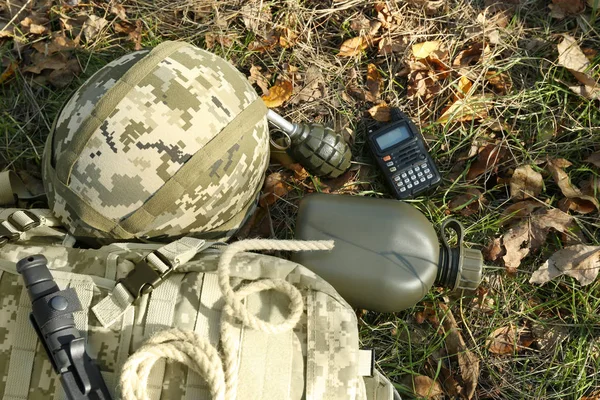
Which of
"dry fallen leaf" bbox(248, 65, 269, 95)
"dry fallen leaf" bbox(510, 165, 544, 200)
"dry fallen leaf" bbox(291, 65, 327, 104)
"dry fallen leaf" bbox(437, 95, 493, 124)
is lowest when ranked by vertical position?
"dry fallen leaf" bbox(510, 165, 544, 200)

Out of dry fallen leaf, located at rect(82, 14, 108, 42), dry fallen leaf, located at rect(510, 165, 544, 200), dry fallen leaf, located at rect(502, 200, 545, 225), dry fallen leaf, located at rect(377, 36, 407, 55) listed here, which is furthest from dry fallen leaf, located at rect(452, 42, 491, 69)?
dry fallen leaf, located at rect(82, 14, 108, 42)

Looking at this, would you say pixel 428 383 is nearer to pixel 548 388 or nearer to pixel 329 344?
pixel 548 388

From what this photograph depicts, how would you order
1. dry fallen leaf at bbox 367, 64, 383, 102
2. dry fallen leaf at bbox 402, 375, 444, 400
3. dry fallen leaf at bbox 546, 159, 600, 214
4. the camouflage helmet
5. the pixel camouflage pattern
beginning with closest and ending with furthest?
the pixel camouflage pattern
the camouflage helmet
dry fallen leaf at bbox 402, 375, 444, 400
dry fallen leaf at bbox 546, 159, 600, 214
dry fallen leaf at bbox 367, 64, 383, 102

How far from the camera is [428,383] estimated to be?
88.9 inches

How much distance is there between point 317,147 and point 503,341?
1.24 meters

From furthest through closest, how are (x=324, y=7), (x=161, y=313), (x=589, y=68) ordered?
(x=324, y=7)
(x=589, y=68)
(x=161, y=313)

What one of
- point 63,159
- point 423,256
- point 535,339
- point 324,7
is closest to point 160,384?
point 63,159

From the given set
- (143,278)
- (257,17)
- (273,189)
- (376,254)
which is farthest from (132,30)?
(376,254)

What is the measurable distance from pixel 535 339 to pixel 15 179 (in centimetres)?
242

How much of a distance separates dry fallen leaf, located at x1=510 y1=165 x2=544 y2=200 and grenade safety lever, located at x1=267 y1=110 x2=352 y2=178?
0.80 metres

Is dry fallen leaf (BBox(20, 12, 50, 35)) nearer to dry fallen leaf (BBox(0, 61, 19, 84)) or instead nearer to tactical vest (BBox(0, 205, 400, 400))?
dry fallen leaf (BBox(0, 61, 19, 84))

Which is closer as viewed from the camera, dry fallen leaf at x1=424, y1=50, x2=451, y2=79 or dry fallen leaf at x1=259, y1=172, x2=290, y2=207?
dry fallen leaf at x1=259, y1=172, x2=290, y2=207

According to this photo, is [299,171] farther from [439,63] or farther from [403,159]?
[439,63]

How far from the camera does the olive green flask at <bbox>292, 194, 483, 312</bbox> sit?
1.97m
